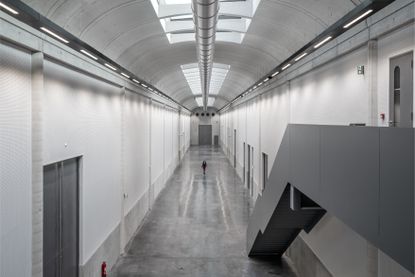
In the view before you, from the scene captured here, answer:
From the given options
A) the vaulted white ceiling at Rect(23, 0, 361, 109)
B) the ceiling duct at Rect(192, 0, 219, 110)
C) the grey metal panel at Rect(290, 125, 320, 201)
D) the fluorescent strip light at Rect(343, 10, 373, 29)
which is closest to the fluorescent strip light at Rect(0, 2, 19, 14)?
the vaulted white ceiling at Rect(23, 0, 361, 109)

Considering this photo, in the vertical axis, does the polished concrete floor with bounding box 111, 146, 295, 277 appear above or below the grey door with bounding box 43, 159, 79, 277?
below

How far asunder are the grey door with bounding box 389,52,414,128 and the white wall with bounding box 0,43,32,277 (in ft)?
20.2

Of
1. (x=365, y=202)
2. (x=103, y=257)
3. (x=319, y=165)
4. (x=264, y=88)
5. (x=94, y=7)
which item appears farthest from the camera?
(x=264, y=88)

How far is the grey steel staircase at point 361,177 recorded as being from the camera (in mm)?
3178

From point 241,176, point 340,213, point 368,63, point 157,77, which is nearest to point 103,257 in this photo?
point 340,213

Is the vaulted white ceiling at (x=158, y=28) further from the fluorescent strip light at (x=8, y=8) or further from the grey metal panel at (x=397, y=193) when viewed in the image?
the grey metal panel at (x=397, y=193)

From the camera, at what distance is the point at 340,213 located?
4.46m

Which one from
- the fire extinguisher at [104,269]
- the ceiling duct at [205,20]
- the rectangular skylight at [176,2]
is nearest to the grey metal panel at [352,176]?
the ceiling duct at [205,20]

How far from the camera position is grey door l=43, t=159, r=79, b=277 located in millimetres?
6886

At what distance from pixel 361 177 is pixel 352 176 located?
23cm

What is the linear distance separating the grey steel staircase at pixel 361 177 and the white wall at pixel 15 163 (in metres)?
4.70

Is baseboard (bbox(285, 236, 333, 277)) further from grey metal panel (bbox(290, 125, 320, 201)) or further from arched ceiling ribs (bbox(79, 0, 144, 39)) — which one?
arched ceiling ribs (bbox(79, 0, 144, 39))

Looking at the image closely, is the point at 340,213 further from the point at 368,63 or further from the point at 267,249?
the point at 267,249

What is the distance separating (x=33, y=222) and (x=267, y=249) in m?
8.21
